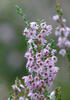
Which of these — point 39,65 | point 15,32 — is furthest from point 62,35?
point 15,32

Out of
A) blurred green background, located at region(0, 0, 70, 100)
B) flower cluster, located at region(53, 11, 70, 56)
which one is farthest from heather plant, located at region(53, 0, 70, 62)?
blurred green background, located at region(0, 0, 70, 100)

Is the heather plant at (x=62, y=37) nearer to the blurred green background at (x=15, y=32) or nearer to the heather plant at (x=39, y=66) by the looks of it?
the heather plant at (x=39, y=66)

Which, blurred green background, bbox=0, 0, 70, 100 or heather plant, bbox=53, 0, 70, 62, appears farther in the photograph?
blurred green background, bbox=0, 0, 70, 100

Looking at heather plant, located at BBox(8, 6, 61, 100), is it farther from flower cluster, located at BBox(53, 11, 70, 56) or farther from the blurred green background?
the blurred green background

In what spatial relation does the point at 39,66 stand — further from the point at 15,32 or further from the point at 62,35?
the point at 15,32

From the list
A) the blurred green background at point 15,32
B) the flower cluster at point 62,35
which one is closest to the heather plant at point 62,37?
the flower cluster at point 62,35

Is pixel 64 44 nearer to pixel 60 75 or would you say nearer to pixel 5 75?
pixel 60 75

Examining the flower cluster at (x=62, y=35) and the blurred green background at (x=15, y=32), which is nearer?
the flower cluster at (x=62, y=35)

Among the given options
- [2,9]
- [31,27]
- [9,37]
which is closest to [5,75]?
[9,37]
